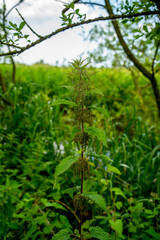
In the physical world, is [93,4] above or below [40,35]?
above

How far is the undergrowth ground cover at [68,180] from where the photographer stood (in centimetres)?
134

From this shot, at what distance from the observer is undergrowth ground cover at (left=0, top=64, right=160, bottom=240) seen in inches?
52.6

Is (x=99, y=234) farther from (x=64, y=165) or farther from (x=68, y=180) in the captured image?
(x=68, y=180)

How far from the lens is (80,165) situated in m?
0.98

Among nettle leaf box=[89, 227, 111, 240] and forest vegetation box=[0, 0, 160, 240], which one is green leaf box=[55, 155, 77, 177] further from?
nettle leaf box=[89, 227, 111, 240]

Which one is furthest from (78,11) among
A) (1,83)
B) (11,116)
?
(1,83)

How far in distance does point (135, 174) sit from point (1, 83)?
2.64 m

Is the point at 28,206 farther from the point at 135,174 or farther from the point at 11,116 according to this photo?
the point at 11,116

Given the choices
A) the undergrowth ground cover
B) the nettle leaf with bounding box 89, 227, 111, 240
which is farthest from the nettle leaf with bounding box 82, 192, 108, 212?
the nettle leaf with bounding box 89, 227, 111, 240

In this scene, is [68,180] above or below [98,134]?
below

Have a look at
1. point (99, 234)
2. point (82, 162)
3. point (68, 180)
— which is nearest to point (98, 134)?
point (82, 162)

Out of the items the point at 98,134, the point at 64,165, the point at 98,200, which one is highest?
the point at 98,134

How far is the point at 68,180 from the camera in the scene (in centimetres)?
209

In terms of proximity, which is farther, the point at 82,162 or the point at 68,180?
the point at 68,180
